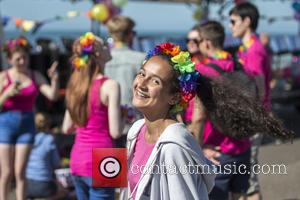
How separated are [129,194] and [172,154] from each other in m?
0.34

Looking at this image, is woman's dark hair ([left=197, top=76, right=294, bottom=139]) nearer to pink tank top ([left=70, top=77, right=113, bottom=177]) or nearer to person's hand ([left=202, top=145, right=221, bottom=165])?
person's hand ([left=202, top=145, right=221, bottom=165])

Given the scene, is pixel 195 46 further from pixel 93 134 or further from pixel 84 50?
pixel 93 134

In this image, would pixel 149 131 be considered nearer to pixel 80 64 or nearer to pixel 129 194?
pixel 129 194

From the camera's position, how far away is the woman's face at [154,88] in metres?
2.28

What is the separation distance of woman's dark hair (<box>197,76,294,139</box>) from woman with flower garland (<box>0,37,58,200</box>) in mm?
2386

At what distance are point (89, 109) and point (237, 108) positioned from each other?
1142mm

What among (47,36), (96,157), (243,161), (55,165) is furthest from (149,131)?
(47,36)

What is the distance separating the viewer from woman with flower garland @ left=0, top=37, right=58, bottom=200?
14.7 feet

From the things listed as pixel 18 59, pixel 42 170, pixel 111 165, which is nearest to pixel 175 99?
pixel 111 165

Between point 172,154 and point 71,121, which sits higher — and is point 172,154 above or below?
below

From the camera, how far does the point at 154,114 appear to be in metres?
2.32

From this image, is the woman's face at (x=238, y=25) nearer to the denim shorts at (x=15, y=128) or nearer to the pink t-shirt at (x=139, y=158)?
the denim shorts at (x=15, y=128)

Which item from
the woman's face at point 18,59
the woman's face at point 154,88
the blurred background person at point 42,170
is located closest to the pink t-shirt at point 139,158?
the woman's face at point 154,88

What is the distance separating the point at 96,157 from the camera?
2.24 metres
